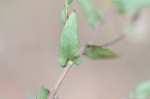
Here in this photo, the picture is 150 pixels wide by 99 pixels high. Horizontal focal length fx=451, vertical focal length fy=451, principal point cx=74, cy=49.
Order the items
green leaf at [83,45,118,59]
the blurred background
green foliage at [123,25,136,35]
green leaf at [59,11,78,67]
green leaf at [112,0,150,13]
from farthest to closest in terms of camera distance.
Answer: the blurred background, green foliage at [123,25,136,35], green leaf at [112,0,150,13], green leaf at [83,45,118,59], green leaf at [59,11,78,67]

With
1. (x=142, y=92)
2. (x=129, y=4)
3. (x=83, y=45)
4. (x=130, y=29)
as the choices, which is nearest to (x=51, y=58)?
(x=130, y=29)

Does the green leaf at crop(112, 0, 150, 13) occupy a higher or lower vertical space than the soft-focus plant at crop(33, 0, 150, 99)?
higher

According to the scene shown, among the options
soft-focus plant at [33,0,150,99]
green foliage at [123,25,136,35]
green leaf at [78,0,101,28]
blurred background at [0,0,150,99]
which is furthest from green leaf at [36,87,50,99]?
blurred background at [0,0,150,99]

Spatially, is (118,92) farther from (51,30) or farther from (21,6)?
(21,6)

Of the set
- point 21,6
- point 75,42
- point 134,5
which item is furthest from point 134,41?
point 75,42

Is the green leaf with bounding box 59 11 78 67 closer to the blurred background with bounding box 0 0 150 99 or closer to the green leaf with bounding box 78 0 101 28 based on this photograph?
the green leaf with bounding box 78 0 101 28

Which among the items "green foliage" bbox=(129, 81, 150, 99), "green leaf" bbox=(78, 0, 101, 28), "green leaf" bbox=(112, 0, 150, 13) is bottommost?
"green foliage" bbox=(129, 81, 150, 99)
